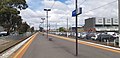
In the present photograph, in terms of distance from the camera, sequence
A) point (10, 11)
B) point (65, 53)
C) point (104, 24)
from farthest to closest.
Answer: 1. point (104, 24)
2. point (10, 11)
3. point (65, 53)

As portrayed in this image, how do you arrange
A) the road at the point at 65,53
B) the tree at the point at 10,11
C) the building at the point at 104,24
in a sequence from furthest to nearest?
the building at the point at 104,24
the tree at the point at 10,11
the road at the point at 65,53

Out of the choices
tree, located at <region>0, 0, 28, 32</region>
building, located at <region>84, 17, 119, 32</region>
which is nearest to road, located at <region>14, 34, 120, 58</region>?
tree, located at <region>0, 0, 28, 32</region>

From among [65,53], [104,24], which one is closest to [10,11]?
[65,53]

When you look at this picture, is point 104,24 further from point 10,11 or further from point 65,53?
point 65,53

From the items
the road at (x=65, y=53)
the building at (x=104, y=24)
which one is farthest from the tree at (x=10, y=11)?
the building at (x=104, y=24)

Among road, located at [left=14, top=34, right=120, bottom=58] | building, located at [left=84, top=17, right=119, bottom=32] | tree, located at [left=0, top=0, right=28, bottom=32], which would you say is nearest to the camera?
road, located at [left=14, top=34, right=120, bottom=58]

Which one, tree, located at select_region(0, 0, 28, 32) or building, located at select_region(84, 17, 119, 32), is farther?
building, located at select_region(84, 17, 119, 32)

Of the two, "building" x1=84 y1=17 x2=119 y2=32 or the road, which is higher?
"building" x1=84 y1=17 x2=119 y2=32

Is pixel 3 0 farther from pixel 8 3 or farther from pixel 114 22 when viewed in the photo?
pixel 114 22

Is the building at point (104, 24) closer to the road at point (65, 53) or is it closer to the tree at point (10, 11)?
the tree at point (10, 11)

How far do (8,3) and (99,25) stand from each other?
91.5 metres

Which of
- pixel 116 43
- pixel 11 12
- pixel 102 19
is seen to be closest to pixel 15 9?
pixel 11 12

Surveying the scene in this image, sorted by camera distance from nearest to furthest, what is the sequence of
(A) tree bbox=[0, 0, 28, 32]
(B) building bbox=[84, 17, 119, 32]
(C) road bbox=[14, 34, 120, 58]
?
(C) road bbox=[14, 34, 120, 58] → (A) tree bbox=[0, 0, 28, 32] → (B) building bbox=[84, 17, 119, 32]

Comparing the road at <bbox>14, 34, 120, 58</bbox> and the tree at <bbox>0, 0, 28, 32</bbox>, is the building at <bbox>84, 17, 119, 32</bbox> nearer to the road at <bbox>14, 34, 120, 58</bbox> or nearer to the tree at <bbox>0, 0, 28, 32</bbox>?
the tree at <bbox>0, 0, 28, 32</bbox>
